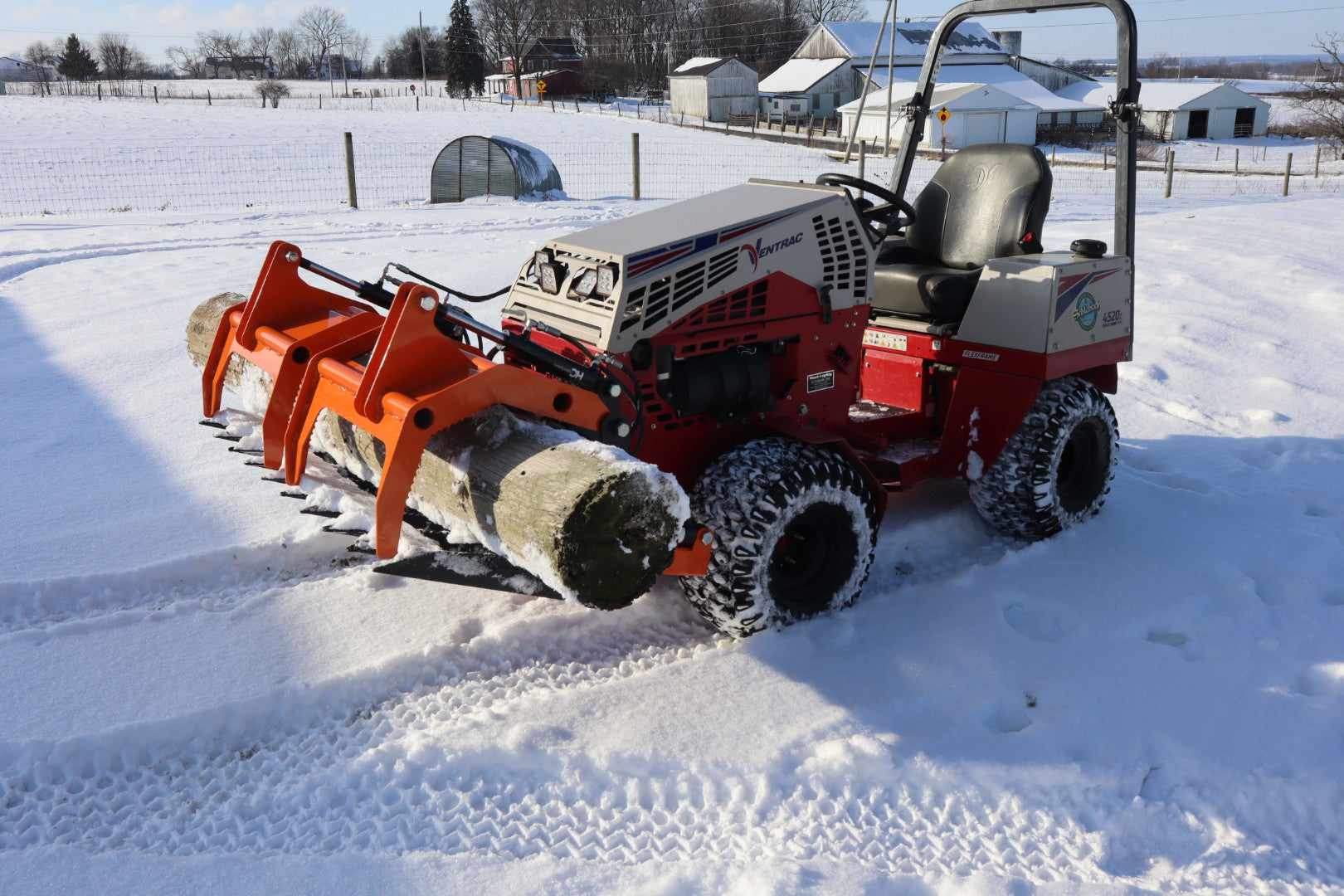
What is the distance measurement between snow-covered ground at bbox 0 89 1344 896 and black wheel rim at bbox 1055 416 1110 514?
147 millimetres

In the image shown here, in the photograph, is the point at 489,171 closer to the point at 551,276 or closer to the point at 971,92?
the point at 551,276

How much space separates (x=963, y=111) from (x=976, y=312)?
40.1m

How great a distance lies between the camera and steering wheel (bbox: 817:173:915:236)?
160 inches

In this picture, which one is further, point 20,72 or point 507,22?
point 20,72

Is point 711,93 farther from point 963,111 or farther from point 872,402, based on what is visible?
point 872,402

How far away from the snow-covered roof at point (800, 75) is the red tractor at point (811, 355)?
52.0m

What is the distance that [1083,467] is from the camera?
4.73m

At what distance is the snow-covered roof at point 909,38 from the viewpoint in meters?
51.5

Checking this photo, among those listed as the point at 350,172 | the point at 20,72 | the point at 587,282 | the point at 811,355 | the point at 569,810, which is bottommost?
the point at 569,810

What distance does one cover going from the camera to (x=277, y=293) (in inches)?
151

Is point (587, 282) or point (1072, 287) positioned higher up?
point (587, 282)

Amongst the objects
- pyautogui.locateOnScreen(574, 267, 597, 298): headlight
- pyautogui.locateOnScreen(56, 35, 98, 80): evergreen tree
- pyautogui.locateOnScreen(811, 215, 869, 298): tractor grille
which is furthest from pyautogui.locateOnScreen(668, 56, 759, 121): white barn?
pyautogui.locateOnScreen(574, 267, 597, 298): headlight

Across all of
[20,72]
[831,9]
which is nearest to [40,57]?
[20,72]

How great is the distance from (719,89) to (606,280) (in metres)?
55.4
